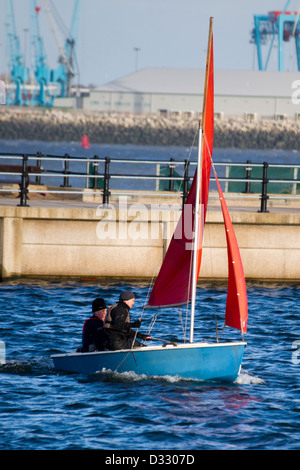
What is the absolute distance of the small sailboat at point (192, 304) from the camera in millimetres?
12336

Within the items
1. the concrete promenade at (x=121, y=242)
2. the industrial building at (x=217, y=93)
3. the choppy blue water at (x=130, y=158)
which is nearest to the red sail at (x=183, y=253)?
the concrete promenade at (x=121, y=242)

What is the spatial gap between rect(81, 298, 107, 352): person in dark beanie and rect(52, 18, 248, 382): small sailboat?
0.88ft

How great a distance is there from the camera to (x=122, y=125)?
506 feet

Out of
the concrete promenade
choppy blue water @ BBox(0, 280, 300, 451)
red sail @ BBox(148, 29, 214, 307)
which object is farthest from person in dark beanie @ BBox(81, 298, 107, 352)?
the concrete promenade

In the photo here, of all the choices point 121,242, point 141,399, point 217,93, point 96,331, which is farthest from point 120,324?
point 217,93

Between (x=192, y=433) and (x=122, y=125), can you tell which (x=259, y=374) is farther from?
(x=122, y=125)

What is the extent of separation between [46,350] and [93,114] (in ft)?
484

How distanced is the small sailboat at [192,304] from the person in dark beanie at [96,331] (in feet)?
0.88

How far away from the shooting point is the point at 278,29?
176125mm

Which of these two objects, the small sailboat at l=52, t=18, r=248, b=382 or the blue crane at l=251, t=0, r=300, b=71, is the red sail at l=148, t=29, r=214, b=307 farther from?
the blue crane at l=251, t=0, r=300, b=71

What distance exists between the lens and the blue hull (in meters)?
12.3

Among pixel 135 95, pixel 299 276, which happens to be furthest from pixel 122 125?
pixel 299 276

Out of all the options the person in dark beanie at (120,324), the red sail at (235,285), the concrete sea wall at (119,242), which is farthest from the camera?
the concrete sea wall at (119,242)

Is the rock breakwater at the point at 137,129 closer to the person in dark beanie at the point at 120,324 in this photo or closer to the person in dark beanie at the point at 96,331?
the person in dark beanie at the point at 96,331
